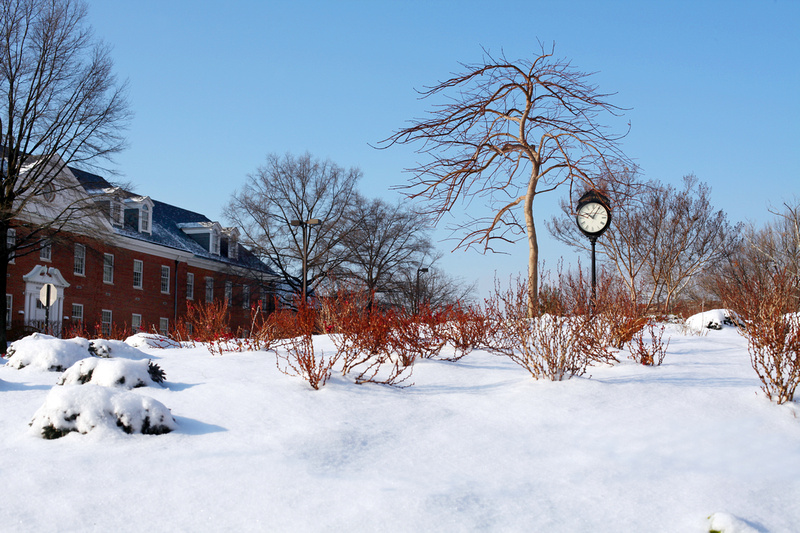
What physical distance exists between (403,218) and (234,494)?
36.5 m

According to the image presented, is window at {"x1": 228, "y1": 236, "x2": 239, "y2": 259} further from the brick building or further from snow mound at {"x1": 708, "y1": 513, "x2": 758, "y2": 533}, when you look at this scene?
snow mound at {"x1": 708, "y1": 513, "x2": 758, "y2": 533}

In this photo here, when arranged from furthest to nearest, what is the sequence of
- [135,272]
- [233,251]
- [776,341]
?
[233,251] → [135,272] → [776,341]

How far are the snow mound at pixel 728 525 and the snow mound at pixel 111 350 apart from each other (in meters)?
8.63

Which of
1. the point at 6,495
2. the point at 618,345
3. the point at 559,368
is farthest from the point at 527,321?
the point at 6,495

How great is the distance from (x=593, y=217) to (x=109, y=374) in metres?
Result: 9.39

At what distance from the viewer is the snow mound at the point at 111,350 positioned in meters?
9.90

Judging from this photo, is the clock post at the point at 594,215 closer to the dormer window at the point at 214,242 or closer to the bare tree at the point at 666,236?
the bare tree at the point at 666,236

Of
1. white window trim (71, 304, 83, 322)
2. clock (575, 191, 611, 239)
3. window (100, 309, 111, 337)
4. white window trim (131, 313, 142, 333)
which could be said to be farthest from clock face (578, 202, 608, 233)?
white window trim (131, 313, 142, 333)

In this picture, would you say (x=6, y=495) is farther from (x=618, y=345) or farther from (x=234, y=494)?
(x=618, y=345)

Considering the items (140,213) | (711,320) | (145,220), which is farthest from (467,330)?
(145,220)

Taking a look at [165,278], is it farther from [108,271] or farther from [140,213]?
[108,271]

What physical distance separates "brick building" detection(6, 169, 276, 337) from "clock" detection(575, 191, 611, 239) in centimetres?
1502

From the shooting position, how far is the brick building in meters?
27.6

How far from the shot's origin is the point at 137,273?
35.3m
